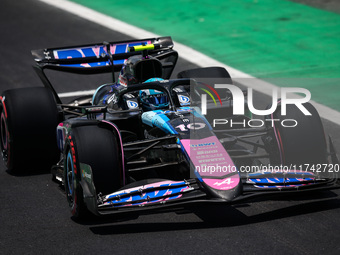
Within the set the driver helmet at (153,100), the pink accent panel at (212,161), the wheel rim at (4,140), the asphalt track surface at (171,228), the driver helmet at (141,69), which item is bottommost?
the asphalt track surface at (171,228)

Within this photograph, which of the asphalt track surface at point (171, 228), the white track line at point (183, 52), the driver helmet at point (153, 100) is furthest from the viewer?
the white track line at point (183, 52)

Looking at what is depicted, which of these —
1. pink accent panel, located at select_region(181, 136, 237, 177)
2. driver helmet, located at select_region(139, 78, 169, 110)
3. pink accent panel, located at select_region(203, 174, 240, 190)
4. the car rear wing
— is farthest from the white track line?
pink accent panel, located at select_region(203, 174, 240, 190)

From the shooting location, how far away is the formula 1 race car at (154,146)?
24.6 ft

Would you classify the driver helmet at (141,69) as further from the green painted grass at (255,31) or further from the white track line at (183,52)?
the green painted grass at (255,31)

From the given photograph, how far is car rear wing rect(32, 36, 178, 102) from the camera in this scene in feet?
35.0

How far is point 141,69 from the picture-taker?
978 cm

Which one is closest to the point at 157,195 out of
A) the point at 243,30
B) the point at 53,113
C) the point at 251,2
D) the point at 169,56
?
the point at 53,113

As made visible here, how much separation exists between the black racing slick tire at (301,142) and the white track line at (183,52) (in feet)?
10.3

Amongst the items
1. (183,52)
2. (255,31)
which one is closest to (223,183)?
(183,52)

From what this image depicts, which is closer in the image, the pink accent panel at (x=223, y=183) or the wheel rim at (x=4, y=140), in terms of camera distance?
the pink accent panel at (x=223, y=183)

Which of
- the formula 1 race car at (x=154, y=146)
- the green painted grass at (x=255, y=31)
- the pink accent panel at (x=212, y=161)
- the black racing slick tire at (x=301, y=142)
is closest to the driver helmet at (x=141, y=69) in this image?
the formula 1 race car at (x=154, y=146)

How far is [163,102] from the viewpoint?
9219 mm

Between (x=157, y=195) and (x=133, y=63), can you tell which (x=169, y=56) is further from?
(x=157, y=195)

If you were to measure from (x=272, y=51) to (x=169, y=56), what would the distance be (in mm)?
4415
